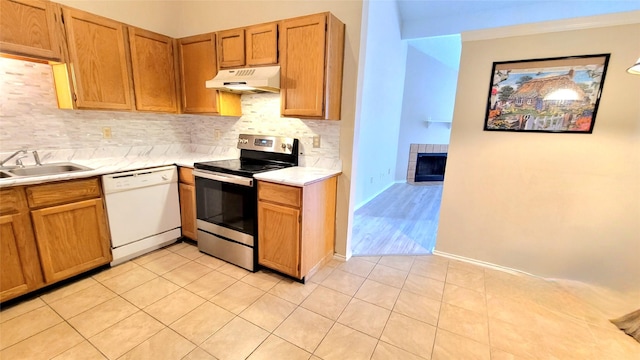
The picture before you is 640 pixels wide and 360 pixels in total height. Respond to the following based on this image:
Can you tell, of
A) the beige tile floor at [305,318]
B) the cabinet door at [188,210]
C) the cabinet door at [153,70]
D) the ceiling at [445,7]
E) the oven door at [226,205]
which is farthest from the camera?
the ceiling at [445,7]

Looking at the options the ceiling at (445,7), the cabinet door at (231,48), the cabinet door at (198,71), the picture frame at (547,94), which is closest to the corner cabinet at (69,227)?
the cabinet door at (198,71)

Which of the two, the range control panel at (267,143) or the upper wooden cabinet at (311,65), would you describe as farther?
the range control panel at (267,143)

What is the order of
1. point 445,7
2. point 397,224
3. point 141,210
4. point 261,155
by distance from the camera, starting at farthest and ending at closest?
point 445,7
point 397,224
point 261,155
point 141,210

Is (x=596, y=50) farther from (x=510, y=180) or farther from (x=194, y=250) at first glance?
(x=194, y=250)

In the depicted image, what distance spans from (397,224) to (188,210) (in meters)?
2.69

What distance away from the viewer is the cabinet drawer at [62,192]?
192 centimetres

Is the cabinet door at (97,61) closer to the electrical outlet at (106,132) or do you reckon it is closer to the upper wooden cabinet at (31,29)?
the upper wooden cabinet at (31,29)

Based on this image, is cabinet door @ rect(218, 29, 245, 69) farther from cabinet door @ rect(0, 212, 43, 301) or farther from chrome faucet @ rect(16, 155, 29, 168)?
cabinet door @ rect(0, 212, 43, 301)

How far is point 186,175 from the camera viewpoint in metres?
2.79

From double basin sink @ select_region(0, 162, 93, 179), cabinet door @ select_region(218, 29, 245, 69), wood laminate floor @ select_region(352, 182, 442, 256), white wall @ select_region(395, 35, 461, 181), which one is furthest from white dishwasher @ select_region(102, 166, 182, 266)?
white wall @ select_region(395, 35, 461, 181)

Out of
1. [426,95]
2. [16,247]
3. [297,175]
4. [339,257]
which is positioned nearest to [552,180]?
[339,257]

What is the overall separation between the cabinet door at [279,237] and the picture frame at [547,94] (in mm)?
1994

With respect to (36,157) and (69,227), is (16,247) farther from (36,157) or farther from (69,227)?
(36,157)

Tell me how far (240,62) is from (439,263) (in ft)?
9.14
